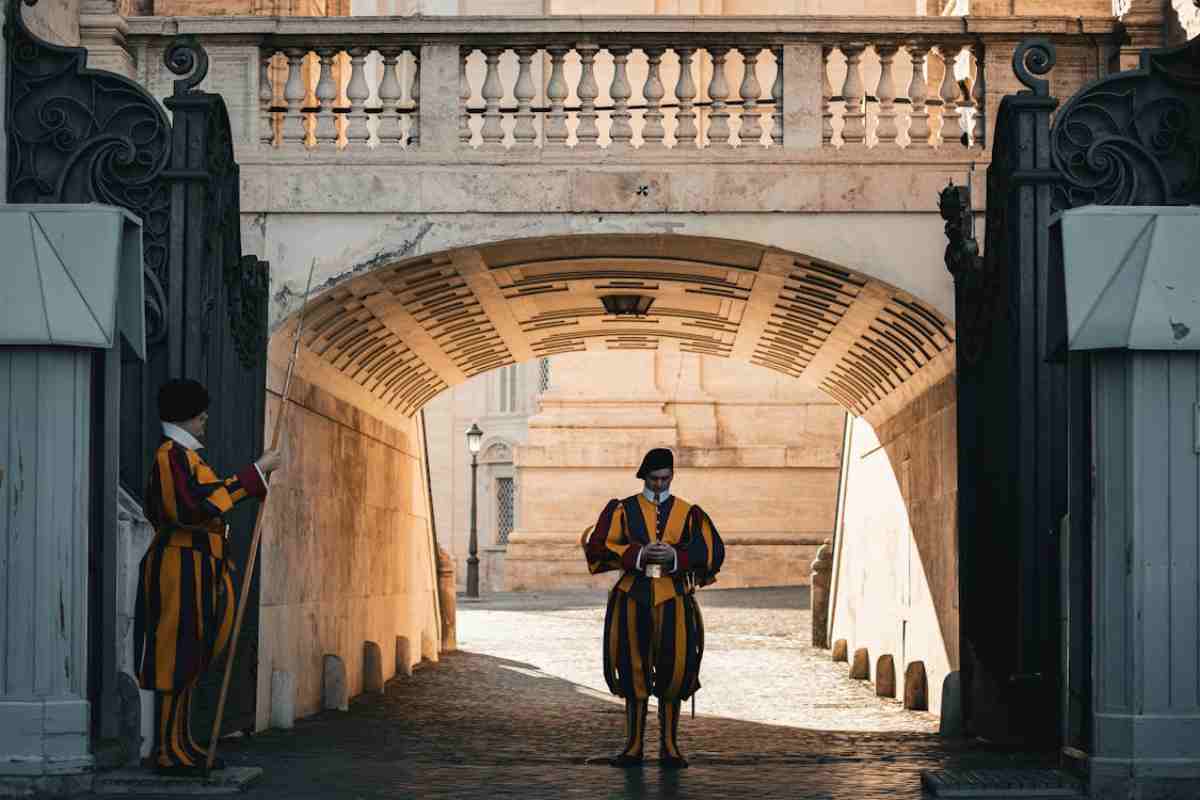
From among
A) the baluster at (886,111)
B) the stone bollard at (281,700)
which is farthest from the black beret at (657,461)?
the stone bollard at (281,700)

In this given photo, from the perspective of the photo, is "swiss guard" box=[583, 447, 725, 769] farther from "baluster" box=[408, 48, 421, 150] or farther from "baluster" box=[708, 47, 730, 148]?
"baluster" box=[408, 48, 421, 150]

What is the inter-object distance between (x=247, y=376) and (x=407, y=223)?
230cm

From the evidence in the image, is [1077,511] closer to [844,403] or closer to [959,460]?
[959,460]

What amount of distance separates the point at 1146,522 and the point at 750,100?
639 cm

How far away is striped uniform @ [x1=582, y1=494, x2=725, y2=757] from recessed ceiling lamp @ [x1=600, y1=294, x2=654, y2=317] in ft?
20.0

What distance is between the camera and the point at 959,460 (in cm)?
1233

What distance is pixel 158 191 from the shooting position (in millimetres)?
11633

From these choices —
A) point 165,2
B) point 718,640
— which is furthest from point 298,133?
point 718,640

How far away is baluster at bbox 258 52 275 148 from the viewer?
1482 cm

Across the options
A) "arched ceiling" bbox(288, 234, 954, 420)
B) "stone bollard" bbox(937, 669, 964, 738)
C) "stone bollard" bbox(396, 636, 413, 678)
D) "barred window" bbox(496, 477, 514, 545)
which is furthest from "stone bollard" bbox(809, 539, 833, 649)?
"barred window" bbox(496, 477, 514, 545)

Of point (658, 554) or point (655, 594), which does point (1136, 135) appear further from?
point (655, 594)

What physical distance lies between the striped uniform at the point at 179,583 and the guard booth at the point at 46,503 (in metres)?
0.40

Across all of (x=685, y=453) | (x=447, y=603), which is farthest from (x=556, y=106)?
(x=685, y=453)

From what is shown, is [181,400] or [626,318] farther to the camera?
[626,318]
